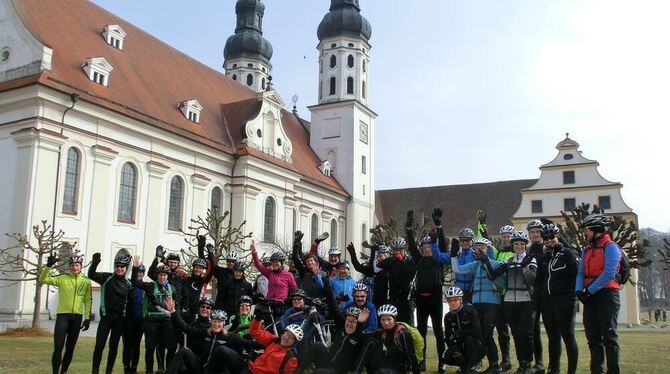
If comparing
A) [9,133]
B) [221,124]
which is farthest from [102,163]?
[221,124]

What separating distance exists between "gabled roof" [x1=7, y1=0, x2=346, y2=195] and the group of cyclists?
15.8m

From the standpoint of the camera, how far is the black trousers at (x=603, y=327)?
6.62 m

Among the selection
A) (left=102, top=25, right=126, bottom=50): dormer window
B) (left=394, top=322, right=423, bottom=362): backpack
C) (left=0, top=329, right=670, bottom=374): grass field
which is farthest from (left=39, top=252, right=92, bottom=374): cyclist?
(left=102, top=25, right=126, bottom=50): dormer window

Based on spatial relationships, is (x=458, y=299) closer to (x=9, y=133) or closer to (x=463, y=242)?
(x=463, y=242)

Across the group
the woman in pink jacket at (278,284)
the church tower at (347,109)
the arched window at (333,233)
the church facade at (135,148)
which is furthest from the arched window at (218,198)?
the woman in pink jacket at (278,284)

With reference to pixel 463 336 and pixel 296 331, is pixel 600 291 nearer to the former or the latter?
pixel 463 336

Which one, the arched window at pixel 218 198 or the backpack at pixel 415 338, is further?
the arched window at pixel 218 198

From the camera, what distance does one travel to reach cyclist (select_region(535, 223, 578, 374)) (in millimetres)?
7441

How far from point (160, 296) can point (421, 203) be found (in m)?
44.7

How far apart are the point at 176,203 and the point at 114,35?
26.9ft

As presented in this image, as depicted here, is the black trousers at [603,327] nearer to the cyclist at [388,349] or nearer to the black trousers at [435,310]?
the cyclist at [388,349]

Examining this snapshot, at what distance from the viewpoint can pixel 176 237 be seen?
27766 millimetres

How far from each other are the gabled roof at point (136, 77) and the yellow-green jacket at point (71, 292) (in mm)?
15428

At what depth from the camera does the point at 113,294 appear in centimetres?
862
